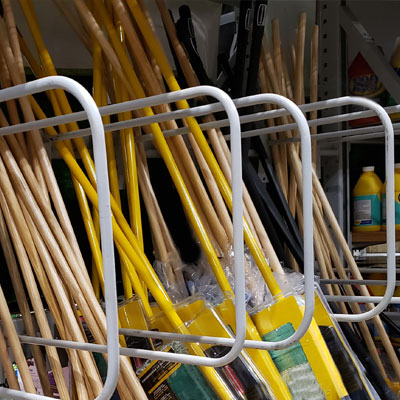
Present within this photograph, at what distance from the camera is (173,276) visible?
1.32 m

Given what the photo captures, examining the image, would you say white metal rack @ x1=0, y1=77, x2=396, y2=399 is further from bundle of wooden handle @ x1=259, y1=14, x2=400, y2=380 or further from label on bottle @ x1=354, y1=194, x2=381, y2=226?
label on bottle @ x1=354, y1=194, x2=381, y2=226

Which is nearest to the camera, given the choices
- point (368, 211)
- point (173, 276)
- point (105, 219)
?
point (105, 219)

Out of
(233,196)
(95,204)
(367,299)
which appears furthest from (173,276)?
(233,196)

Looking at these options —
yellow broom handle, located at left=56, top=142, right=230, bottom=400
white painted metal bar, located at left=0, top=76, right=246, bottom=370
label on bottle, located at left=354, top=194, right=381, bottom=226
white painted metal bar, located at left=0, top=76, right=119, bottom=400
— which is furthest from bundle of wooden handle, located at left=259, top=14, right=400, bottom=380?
white painted metal bar, located at left=0, top=76, right=119, bottom=400

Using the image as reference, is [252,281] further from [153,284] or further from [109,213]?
[109,213]

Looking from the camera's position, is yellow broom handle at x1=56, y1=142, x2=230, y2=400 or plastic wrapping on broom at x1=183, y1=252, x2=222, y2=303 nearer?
yellow broom handle at x1=56, y1=142, x2=230, y2=400

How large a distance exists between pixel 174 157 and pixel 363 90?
100 centimetres

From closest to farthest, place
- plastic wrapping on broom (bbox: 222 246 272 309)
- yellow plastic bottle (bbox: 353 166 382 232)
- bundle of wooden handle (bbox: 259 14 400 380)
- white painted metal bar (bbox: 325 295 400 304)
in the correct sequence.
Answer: white painted metal bar (bbox: 325 295 400 304) → plastic wrapping on broom (bbox: 222 246 272 309) → bundle of wooden handle (bbox: 259 14 400 380) → yellow plastic bottle (bbox: 353 166 382 232)

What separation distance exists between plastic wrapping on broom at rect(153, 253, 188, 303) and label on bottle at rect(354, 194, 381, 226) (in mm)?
922

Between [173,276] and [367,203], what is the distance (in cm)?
97

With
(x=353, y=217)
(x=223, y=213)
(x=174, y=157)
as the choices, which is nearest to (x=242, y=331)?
(x=223, y=213)

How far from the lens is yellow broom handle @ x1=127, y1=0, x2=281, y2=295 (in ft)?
3.92

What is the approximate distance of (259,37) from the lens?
1.55 meters

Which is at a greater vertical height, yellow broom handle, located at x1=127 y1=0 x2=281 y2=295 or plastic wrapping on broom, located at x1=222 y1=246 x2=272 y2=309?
yellow broom handle, located at x1=127 y1=0 x2=281 y2=295
